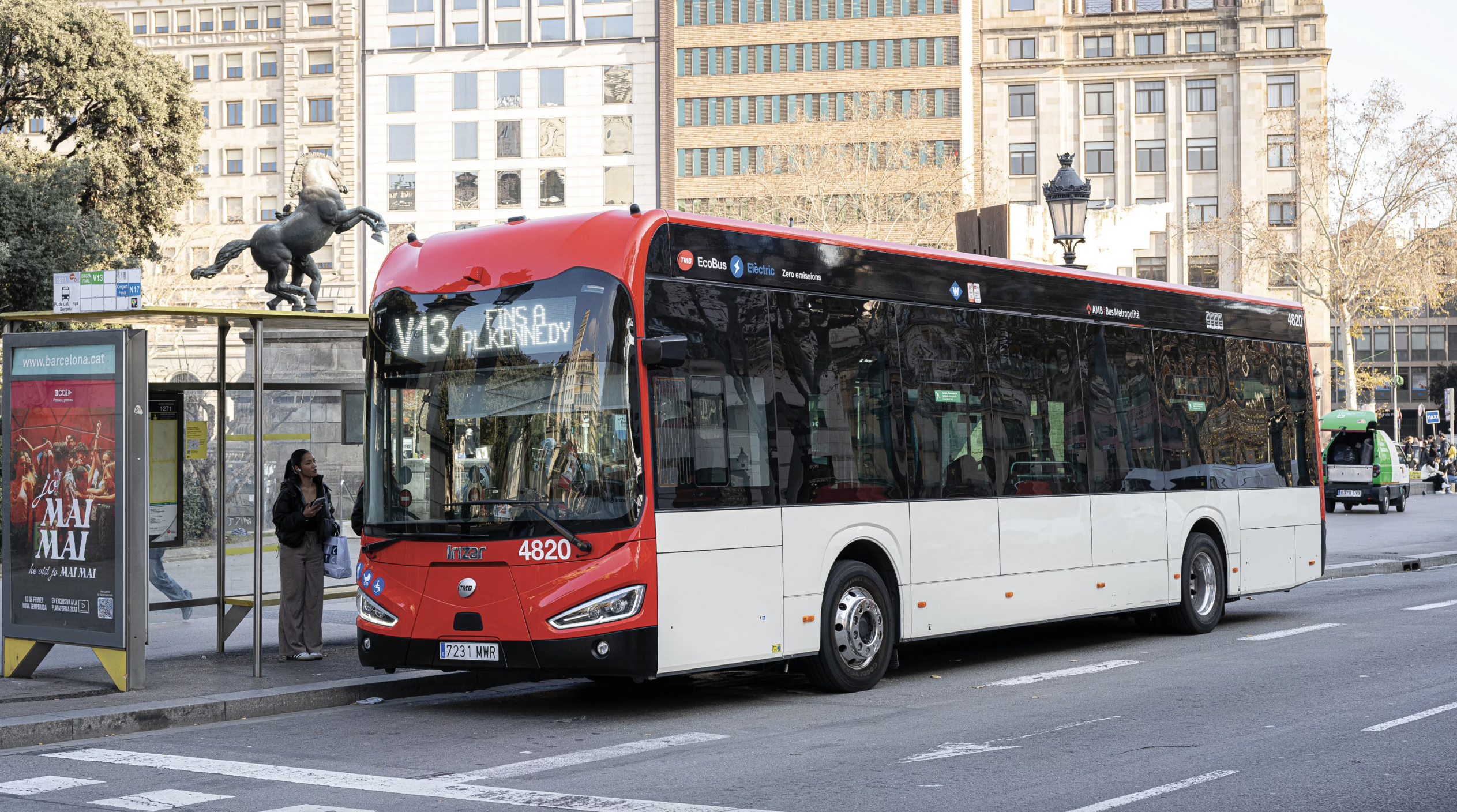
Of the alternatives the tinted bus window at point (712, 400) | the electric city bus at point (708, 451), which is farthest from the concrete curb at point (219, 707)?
the tinted bus window at point (712, 400)

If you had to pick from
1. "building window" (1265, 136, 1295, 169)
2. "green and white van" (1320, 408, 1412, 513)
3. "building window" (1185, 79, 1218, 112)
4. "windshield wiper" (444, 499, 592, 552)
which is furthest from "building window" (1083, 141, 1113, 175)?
"windshield wiper" (444, 499, 592, 552)

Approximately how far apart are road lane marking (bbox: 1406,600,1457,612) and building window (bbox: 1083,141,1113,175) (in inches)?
3136

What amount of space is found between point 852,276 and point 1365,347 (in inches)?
5009

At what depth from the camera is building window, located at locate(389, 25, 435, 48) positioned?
319ft

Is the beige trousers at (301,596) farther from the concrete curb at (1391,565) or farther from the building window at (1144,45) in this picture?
the building window at (1144,45)

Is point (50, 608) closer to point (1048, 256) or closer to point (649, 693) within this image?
point (649, 693)

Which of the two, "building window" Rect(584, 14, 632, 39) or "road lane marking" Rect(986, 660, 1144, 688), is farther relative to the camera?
"building window" Rect(584, 14, 632, 39)

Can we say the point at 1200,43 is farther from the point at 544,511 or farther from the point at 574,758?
the point at 574,758

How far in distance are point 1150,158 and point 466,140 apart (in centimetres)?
4092

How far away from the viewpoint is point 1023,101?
309 feet

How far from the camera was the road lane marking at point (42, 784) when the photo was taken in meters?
7.67

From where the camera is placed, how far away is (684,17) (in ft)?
303

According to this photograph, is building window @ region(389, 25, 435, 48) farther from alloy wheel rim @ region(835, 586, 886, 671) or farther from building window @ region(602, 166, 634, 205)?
alloy wheel rim @ region(835, 586, 886, 671)

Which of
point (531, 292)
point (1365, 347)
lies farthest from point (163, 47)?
point (531, 292)
